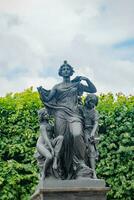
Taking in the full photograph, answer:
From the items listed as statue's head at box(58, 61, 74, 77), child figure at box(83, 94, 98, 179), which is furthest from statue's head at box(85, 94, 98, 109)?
statue's head at box(58, 61, 74, 77)

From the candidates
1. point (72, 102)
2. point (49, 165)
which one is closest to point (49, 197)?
point (49, 165)

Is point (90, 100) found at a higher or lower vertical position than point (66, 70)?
lower

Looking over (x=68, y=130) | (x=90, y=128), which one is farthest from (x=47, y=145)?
(x=90, y=128)

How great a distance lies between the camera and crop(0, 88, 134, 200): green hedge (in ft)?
68.7

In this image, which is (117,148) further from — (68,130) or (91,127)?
(68,130)

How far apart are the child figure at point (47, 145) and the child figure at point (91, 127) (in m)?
0.70

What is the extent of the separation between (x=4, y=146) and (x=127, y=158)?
4.15 meters

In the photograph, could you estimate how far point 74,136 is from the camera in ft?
44.4

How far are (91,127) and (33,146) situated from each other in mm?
7896

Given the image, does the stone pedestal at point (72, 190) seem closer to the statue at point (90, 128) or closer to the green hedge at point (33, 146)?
the statue at point (90, 128)

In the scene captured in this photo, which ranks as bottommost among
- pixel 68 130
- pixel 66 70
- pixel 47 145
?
pixel 47 145

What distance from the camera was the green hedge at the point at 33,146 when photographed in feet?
68.7

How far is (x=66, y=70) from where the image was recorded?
14.2 m

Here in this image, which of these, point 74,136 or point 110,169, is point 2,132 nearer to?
point 110,169
